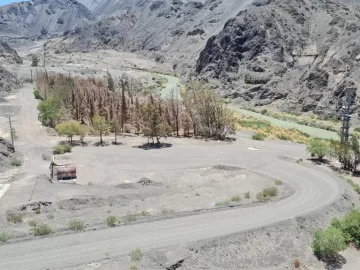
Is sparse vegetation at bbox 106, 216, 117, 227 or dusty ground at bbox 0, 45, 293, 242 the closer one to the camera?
sparse vegetation at bbox 106, 216, 117, 227

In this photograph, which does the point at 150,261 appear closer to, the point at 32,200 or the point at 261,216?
the point at 261,216

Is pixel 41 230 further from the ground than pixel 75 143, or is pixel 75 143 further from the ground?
pixel 41 230

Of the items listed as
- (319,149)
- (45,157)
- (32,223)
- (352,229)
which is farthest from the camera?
(45,157)

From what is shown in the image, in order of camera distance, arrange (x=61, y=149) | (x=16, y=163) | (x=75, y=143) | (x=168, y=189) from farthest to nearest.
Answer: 1. (x=75, y=143)
2. (x=61, y=149)
3. (x=16, y=163)
4. (x=168, y=189)

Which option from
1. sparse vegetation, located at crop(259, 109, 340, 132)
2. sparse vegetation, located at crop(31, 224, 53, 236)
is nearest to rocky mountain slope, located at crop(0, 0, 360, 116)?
sparse vegetation, located at crop(259, 109, 340, 132)

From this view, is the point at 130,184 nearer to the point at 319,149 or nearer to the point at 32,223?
the point at 32,223

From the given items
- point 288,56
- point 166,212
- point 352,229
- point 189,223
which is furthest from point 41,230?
point 288,56

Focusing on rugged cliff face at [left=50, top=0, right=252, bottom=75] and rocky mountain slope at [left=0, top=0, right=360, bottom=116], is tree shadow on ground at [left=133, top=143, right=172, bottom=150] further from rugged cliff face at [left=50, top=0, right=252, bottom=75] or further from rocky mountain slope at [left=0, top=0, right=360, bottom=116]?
rugged cliff face at [left=50, top=0, right=252, bottom=75]
